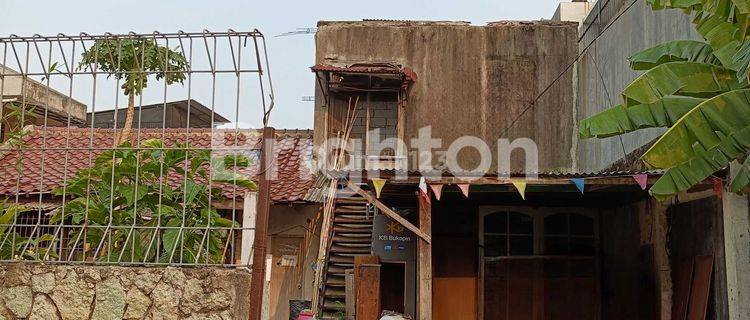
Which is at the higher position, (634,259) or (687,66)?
(687,66)

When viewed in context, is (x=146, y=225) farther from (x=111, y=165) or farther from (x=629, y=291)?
(x=629, y=291)

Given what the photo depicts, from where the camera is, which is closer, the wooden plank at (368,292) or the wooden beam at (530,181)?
the wooden beam at (530,181)

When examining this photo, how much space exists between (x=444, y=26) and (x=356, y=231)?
4697 mm

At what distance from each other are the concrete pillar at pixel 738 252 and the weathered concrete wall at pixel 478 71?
732 cm

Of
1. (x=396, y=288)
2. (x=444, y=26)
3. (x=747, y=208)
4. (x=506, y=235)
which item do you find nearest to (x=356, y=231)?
(x=396, y=288)

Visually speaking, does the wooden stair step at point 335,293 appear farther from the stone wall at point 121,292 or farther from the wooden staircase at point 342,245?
the stone wall at point 121,292

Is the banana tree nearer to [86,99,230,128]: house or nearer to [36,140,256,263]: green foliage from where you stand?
[36,140,256,263]: green foliage

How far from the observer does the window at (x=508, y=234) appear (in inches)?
424

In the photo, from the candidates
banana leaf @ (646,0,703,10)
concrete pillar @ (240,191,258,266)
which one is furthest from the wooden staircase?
banana leaf @ (646,0,703,10)

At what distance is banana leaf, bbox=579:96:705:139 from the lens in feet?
20.3

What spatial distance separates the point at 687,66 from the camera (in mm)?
6414

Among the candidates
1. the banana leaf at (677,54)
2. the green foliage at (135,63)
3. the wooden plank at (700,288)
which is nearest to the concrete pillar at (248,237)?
the green foliage at (135,63)

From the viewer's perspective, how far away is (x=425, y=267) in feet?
25.7

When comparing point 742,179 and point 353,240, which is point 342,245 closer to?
point 353,240
